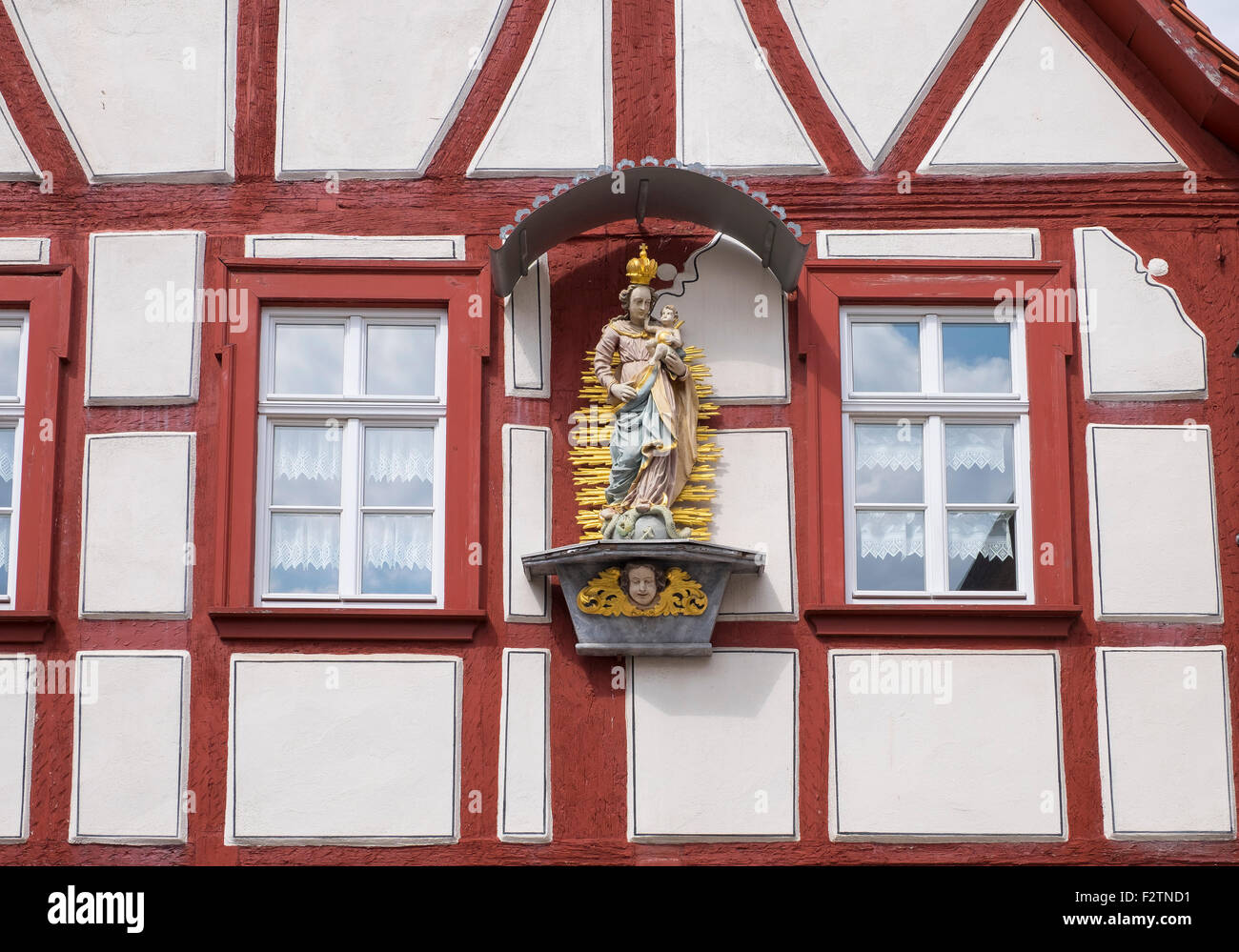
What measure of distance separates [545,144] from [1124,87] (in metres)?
Answer: 3.01

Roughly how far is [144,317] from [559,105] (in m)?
2.36

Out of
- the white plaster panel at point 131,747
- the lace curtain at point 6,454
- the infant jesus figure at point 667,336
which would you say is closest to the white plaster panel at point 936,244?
the infant jesus figure at point 667,336

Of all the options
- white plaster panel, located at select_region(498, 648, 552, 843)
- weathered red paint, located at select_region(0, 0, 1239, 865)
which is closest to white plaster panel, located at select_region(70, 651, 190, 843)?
weathered red paint, located at select_region(0, 0, 1239, 865)

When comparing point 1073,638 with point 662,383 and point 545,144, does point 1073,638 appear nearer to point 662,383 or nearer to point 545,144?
point 662,383

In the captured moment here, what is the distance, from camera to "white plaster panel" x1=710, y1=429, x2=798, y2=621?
912cm

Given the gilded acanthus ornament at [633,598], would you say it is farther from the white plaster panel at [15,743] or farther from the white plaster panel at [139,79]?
the white plaster panel at [139,79]

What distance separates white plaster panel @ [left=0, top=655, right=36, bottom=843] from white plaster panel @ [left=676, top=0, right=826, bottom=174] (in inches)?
163

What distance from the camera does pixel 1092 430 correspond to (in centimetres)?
935

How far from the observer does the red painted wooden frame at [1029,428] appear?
9.05 m

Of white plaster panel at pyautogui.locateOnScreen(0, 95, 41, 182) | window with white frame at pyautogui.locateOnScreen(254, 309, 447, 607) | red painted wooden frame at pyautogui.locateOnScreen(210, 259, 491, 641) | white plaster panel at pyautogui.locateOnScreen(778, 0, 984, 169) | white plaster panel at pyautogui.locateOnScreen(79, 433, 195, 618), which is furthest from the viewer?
white plaster panel at pyautogui.locateOnScreen(778, 0, 984, 169)

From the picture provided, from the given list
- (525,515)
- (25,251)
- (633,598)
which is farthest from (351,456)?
(25,251)

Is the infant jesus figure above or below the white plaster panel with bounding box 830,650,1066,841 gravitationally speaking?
above

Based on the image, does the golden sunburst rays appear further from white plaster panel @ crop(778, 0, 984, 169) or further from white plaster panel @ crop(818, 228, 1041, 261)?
white plaster panel @ crop(778, 0, 984, 169)

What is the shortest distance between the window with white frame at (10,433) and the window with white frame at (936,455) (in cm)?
407
